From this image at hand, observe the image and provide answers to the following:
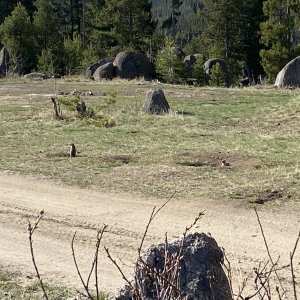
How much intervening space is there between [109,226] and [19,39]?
37.7 meters

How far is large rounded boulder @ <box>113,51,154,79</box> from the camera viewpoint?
36.7m

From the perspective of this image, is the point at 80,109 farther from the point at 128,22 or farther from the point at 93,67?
the point at 128,22

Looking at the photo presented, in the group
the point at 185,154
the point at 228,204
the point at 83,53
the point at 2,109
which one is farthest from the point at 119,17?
the point at 228,204

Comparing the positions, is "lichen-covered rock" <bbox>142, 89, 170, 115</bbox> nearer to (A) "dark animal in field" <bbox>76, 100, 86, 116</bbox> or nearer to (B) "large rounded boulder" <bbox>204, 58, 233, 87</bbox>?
(A) "dark animal in field" <bbox>76, 100, 86, 116</bbox>

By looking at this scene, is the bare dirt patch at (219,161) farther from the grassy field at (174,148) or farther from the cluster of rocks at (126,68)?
the cluster of rocks at (126,68)

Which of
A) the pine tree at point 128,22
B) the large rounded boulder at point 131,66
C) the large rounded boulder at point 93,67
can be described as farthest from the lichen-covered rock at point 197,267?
the pine tree at point 128,22

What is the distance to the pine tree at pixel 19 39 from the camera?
4284 centimetres

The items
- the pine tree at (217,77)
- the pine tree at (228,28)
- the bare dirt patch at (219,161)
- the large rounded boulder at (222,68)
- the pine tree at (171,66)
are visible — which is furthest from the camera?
the pine tree at (228,28)

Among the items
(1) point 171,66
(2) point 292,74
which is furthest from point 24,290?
(1) point 171,66

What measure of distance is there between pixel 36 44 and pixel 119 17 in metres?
6.18

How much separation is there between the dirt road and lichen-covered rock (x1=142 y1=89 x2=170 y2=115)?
920 centimetres

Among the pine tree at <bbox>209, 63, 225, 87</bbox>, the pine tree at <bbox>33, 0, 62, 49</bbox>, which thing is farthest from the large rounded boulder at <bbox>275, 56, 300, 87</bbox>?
the pine tree at <bbox>33, 0, 62, 49</bbox>

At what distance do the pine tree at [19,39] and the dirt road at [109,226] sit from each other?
33.8m

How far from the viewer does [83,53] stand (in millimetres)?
43938
